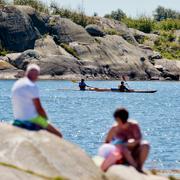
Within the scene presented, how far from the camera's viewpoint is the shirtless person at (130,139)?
1667 centimetres

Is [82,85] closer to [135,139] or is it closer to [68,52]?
[68,52]

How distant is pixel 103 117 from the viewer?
56.4m

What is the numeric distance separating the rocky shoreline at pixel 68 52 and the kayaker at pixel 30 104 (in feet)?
341

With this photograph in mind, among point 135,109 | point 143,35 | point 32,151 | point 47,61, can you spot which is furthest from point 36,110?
point 143,35

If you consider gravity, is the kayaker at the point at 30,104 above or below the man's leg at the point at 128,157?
above

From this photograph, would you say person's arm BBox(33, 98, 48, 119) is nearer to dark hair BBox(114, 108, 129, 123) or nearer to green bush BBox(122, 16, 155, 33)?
dark hair BBox(114, 108, 129, 123)

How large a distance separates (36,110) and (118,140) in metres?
1.83

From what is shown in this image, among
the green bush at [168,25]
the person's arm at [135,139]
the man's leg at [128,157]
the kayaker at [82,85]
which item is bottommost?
the green bush at [168,25]

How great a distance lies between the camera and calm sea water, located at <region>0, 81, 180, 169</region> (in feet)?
113

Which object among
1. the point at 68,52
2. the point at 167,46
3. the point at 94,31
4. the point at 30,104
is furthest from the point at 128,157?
the point at 167,46

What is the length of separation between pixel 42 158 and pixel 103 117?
41.0 m

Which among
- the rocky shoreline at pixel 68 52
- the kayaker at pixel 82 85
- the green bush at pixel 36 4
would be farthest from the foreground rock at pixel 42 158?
the green bush at pixel 36 4

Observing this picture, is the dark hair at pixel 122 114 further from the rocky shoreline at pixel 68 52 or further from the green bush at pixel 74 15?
the green bush at pixel 74 15

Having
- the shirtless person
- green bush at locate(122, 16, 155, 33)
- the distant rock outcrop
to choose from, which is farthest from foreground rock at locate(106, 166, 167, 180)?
green bush at locate(122, 16, 155, 33)
